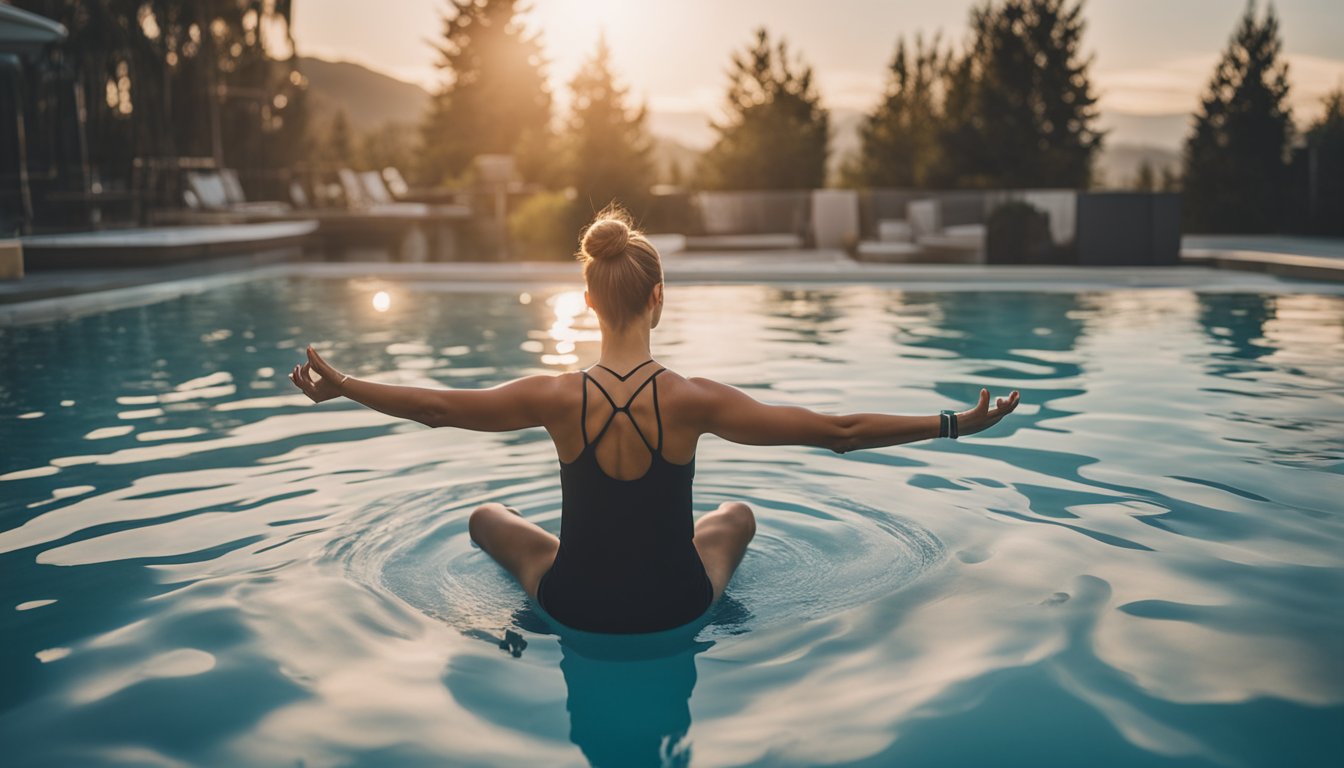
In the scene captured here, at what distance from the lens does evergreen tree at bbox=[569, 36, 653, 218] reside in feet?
75.6

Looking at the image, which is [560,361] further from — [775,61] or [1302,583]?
[775,61]

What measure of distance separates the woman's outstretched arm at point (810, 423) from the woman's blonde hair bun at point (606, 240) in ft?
1.48

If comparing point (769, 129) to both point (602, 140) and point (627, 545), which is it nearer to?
point (602, 140)

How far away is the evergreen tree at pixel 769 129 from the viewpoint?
25094mm

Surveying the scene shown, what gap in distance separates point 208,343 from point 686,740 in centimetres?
877

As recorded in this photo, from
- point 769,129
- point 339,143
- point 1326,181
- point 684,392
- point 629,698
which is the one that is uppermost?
point 339,143

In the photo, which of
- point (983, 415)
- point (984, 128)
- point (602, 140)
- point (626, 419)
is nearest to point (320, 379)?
point (626, 419)

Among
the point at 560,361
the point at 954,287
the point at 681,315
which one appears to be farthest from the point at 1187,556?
the point at 954,287

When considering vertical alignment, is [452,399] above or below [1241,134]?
below

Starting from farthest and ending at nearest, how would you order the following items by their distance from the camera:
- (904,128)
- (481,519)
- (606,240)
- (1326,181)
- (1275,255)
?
(904,128), (1326,181), (1275,255), (481,519), (606,240)

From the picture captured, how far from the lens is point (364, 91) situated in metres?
188

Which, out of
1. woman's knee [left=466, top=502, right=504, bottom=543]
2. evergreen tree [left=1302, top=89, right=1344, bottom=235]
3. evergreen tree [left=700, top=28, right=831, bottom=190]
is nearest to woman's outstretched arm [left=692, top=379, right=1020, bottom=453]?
woman's knee [left=466, top=502, right=504, bottom=543]

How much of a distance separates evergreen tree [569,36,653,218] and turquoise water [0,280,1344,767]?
15.3 metres

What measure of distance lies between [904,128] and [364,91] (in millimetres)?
174477
